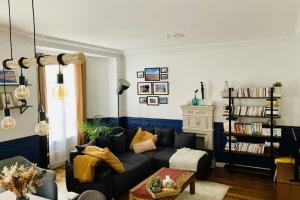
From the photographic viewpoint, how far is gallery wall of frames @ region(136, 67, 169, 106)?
20.4 feet

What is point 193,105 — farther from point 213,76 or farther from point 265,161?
point 265,161

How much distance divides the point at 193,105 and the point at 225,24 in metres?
2.38

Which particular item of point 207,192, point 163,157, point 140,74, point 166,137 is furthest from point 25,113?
point 207,192

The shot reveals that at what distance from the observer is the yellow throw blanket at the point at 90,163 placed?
150 inches

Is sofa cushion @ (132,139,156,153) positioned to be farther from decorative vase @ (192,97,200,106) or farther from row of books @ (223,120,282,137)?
row of books @ (223,120,282,137)

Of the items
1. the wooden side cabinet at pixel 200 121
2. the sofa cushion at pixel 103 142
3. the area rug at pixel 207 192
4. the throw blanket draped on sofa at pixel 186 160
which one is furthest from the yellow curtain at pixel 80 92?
the area rug at pixel 207 192

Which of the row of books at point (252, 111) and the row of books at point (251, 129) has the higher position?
the row of books at point (252, 111)

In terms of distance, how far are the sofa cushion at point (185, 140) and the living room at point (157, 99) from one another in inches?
0.9

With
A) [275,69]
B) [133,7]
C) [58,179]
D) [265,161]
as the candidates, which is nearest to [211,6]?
[133,7]

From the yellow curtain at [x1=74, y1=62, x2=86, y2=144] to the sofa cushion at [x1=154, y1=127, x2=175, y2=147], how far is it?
6.43 feet

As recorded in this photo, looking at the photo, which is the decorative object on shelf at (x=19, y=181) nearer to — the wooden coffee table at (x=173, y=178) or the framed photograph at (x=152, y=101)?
the wooden coffee table at (x=173, y=178)

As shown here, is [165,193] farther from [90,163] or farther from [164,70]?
[164,70]

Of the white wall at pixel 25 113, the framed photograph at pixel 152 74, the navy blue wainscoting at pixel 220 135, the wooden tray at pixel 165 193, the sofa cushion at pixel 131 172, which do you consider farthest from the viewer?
the framed photograph at pixel 152 74

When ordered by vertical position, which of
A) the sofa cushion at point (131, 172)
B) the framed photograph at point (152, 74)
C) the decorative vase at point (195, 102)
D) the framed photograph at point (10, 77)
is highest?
the framed photograph at point (152, 74)
